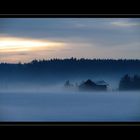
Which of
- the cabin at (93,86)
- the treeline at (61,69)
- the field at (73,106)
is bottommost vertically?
the field at (73,106)

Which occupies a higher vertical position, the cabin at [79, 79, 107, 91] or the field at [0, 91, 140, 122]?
the cabin at [79, 79, 107, 91]

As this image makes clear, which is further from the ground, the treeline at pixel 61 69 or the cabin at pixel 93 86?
the treeline at pixel 61 69

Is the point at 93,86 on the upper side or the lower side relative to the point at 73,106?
upper

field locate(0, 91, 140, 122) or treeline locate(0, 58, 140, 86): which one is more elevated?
treeline locate(0, 58, 140, 86)

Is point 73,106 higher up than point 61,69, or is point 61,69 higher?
point 61,69

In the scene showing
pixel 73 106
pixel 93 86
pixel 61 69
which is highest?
pixel 61 69

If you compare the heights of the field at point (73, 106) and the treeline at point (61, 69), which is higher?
the treeline at point (61, 69)

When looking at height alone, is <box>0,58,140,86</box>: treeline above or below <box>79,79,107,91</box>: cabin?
above

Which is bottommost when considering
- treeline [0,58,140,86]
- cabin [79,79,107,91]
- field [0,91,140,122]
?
field [0,91,140,122]
